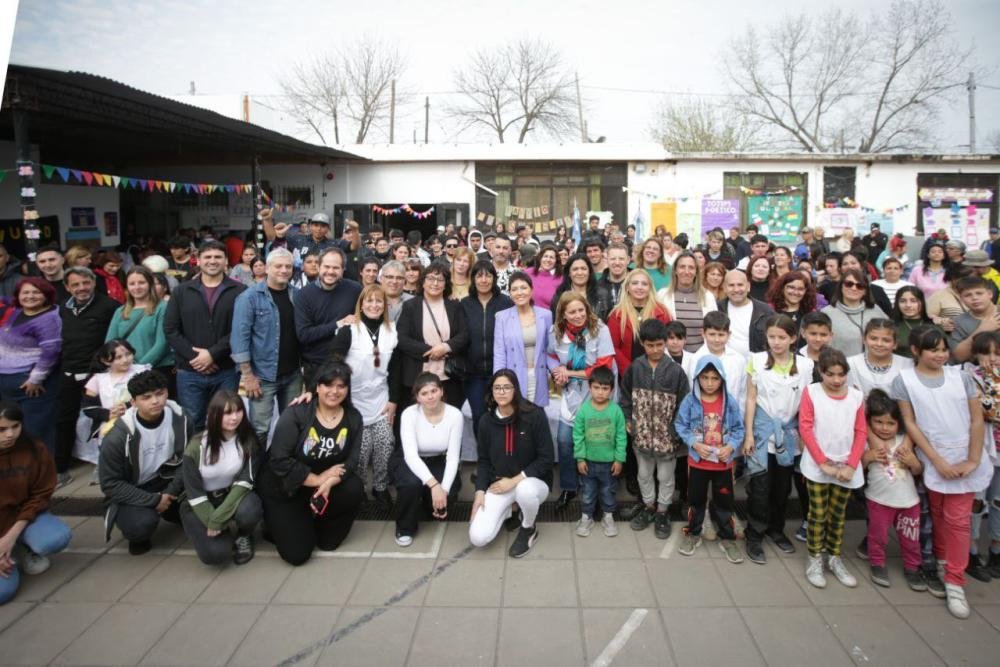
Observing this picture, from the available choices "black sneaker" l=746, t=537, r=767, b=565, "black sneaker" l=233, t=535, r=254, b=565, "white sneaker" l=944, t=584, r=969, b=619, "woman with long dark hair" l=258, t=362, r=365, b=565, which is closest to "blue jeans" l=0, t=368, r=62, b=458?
"black sneaker" l=233, t=535, r=254, b=565

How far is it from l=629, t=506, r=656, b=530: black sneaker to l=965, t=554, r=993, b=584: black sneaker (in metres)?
1.82

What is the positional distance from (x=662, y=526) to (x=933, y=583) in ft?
5.06

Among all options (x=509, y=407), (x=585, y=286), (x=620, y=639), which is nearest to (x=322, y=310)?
(x=509, y=407)

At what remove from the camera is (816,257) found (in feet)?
27.6

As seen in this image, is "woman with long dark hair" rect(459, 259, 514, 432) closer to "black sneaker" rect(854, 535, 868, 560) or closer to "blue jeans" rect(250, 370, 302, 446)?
"blue jeans" rect(250, 370, 302, 446)

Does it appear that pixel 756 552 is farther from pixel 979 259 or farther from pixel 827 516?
pixel 979 259

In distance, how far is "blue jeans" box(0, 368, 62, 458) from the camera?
4910mm

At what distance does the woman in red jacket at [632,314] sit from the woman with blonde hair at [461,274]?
4.18ft

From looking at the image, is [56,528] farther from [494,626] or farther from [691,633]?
[691,633]

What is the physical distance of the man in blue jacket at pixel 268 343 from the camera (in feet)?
15.1

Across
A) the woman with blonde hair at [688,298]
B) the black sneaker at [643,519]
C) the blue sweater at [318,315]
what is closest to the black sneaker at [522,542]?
the black sneaker at [643,519]

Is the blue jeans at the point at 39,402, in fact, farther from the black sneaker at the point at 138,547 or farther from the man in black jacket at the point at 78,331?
the black sneaker at the point at 138,547

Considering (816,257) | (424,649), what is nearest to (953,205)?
(816,257)

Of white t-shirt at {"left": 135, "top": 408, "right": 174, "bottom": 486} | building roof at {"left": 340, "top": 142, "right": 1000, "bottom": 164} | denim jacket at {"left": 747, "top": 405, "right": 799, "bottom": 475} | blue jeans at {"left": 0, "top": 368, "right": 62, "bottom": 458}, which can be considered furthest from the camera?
building roof at {"left": 340, "top": 142, "right": 1000, "bottom": 164}
